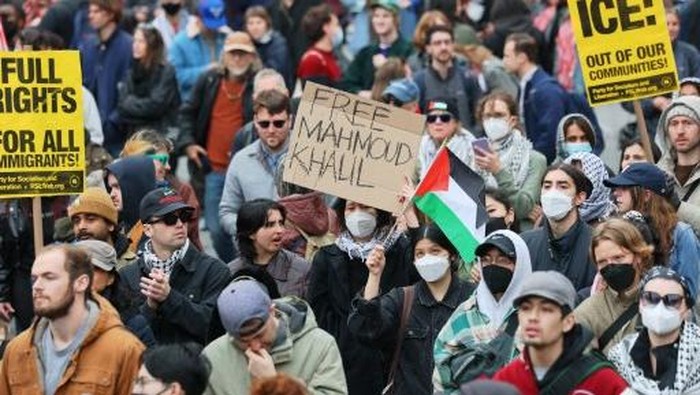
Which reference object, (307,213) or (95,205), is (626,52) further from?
(95,205)

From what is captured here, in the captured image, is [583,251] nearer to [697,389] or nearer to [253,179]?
[697,389]

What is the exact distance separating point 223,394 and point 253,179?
468 cm

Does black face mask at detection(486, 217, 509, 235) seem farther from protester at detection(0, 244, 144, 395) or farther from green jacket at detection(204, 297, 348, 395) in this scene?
protester at detection(0, 244, 144, 395)

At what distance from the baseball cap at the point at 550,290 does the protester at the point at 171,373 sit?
1.39 m

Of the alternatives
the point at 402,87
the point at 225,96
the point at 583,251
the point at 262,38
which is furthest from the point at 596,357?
the point at 262,38

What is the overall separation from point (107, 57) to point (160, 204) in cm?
690

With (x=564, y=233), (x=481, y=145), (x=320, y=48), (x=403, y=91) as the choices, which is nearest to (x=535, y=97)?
(x=403, y=91)

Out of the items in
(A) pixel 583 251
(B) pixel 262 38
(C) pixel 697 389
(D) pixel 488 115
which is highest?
(B) pixel 262 38

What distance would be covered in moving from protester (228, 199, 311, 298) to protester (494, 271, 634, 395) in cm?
305

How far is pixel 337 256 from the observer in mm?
12750

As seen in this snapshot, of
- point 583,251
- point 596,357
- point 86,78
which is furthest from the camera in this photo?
point 86,78

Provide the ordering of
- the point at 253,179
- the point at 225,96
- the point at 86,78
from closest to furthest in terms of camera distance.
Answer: the point at 253,179 → the point at 225,96 → the point at 86,78

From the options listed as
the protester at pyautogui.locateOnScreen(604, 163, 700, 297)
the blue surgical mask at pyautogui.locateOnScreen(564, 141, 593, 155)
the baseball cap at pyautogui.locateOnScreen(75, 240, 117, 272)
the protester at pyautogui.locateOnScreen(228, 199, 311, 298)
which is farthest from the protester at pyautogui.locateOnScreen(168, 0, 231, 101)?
the protester at pyautogui.locateOnScreen(604, 163, 700, 297)

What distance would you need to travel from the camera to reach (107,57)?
1938cm
